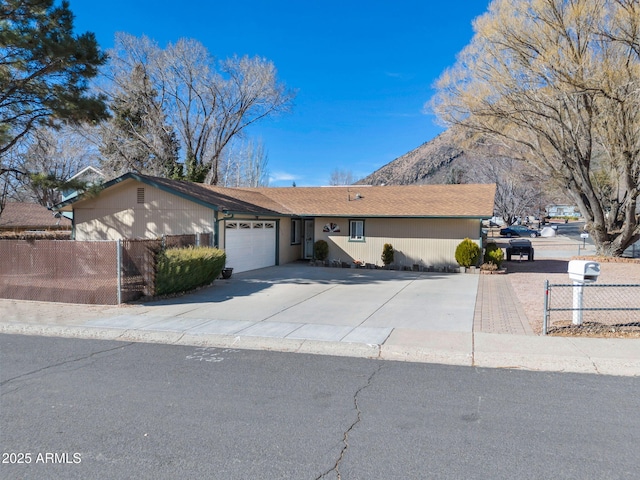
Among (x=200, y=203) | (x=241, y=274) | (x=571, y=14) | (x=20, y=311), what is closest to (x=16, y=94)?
(x=200, y=203)

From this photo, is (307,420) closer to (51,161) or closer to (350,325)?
(350,325)

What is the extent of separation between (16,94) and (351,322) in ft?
43.9

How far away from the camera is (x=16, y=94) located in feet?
47.1

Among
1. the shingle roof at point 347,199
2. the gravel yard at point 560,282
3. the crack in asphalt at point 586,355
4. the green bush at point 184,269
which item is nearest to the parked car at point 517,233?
the gravel yard at point 560,282

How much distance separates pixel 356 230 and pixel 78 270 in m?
13.3

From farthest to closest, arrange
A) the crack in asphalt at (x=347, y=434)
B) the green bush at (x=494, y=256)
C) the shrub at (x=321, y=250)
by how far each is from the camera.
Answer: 1. the shrub at (x=321, y=250)
2. the green bush at (x=494, y=256)
3. the crack in asphalt at (x=347, y=434)

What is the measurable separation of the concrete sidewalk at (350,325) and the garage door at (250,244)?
366 centimetres

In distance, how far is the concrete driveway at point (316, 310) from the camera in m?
8.42

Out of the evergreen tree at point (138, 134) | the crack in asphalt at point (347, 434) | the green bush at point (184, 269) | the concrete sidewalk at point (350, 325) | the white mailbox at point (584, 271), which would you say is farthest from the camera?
the evergreen tree at point (138, 134)

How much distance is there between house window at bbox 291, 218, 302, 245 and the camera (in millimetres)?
23422

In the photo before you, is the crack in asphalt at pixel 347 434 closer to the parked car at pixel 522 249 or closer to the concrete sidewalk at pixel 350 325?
the concrete sidewalk at pixel 350 325

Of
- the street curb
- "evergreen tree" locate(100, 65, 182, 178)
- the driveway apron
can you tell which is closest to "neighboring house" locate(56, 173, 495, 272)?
the driveway apron

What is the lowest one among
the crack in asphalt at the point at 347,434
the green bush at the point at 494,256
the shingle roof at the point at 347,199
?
the crack in asphalt at the point at 347,434

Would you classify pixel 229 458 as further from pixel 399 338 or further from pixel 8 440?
pixel 399 338
